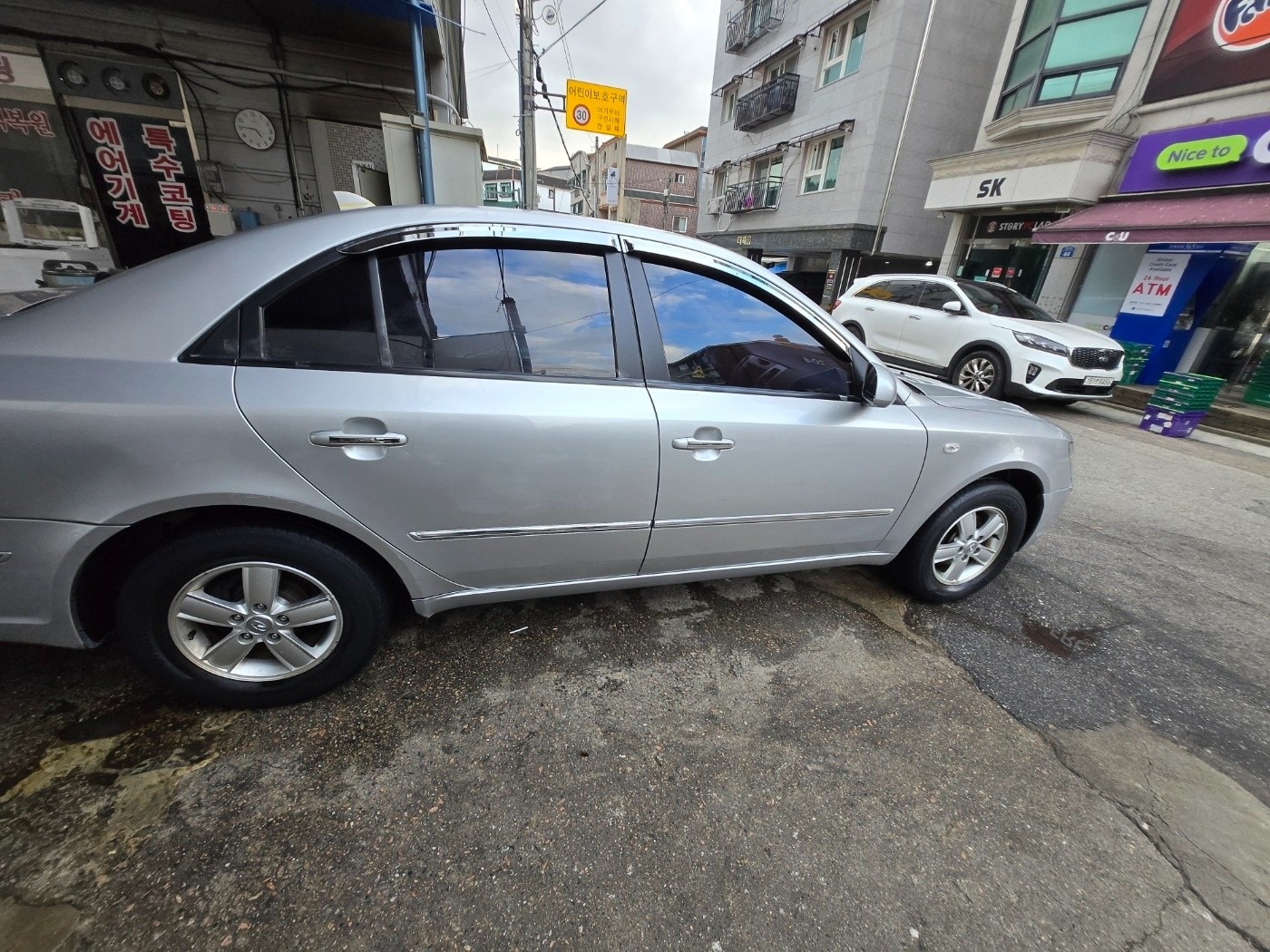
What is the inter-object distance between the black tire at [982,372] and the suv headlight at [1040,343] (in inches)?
13.1

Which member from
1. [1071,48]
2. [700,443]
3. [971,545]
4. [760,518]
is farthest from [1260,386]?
[700,443]

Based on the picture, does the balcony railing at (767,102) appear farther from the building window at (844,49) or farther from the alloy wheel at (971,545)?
the alloy wheel at (971,545)

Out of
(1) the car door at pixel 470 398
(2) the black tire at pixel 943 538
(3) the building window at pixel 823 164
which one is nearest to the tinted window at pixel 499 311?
(1) the car door at pixel 470 398

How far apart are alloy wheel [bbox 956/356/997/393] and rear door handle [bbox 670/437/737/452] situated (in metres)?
7.15

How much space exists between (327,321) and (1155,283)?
1336 cm

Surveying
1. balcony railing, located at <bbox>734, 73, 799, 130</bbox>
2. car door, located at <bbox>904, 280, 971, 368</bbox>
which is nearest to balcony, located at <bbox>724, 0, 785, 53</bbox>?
balcony railing, located at <bbox>734, 73, 799, 130</bbox>

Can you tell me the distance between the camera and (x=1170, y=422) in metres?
7.47

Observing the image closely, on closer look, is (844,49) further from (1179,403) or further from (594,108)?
(1179,403)

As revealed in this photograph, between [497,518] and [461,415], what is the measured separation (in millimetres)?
391

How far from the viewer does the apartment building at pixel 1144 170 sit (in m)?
8.38

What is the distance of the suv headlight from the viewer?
7.14 meters

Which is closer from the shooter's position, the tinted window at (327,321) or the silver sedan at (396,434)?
the silver sedan at (396,434)

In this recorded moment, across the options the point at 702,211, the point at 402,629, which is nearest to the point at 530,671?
the point at 402,629

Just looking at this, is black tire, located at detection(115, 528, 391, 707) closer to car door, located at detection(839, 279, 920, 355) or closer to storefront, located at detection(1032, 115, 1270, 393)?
car door, located at detection(839, 279, 920, 355)
